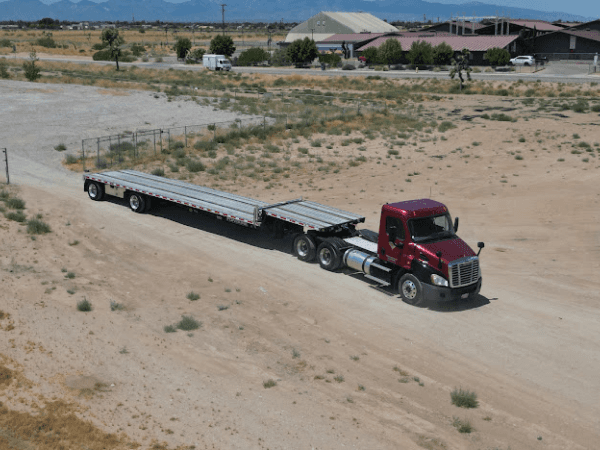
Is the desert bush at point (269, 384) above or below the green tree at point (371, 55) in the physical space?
below

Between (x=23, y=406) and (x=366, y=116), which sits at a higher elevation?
(x=366, y=116)

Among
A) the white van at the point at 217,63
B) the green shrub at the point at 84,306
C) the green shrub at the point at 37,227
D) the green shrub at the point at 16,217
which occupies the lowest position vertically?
the green shrub at the point at 84,306

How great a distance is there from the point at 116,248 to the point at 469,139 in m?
28.5

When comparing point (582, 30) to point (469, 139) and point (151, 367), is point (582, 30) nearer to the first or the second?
point (469, 139)

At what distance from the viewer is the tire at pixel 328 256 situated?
815 inches

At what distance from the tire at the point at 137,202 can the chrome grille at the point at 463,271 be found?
14.1 metres

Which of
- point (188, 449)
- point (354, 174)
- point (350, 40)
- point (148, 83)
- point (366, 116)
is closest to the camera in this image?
point (188, 449)

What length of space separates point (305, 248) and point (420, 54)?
90521mm

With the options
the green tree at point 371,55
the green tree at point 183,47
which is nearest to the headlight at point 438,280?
the green tree at point 371,55

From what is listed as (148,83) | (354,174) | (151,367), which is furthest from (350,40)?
(151,367)

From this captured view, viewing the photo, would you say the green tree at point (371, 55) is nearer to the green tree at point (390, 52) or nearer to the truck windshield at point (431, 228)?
the green tree at point (390, 52)

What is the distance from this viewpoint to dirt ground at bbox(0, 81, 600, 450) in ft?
40.9

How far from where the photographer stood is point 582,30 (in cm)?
11494

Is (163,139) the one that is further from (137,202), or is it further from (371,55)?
(371,55)
